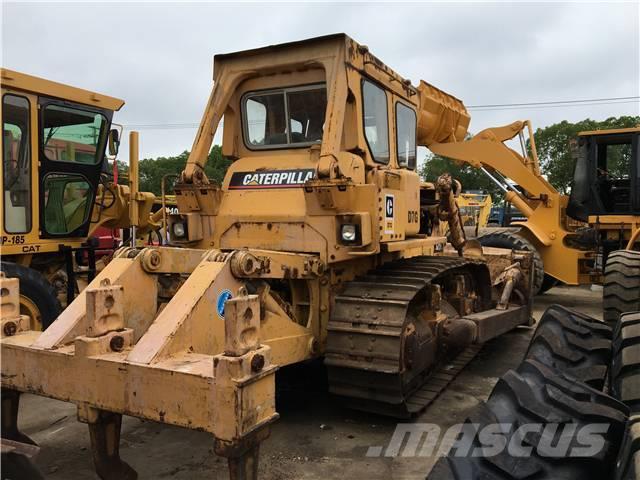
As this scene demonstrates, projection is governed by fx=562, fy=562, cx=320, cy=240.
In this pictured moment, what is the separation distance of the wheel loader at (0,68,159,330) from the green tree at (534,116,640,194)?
120ft

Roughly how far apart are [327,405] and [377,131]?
8.11 feet

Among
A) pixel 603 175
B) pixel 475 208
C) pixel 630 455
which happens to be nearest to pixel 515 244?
pixel 603 175

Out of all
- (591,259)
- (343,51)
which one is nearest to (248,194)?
(343,51)

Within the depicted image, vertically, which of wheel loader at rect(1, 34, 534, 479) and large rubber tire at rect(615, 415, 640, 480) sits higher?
wheel loader at rect(1, 34, 534, 479)

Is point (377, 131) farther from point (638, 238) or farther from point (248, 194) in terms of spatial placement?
point (638, 238)

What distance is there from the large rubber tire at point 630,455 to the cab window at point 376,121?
3095mm

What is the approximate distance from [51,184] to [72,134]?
0.66 meters

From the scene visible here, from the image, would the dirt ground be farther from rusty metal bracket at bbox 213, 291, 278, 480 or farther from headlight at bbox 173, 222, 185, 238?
headlight at bbox 173, 222, 185, 238

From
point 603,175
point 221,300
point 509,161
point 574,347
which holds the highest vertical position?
point 509,161

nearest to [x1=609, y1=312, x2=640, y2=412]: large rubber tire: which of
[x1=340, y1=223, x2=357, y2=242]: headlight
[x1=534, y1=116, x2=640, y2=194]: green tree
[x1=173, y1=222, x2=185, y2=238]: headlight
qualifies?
[x1=340, y1=223, x2=357, y2=242]: headlight

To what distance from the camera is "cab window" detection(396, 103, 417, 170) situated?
5.49 meters

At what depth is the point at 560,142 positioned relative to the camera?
135 ft

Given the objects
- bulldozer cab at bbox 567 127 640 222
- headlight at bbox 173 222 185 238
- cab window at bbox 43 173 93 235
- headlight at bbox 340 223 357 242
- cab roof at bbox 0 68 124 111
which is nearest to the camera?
headlight at bbox 340 223 357 242

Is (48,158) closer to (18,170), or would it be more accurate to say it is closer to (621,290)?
(18,170)
